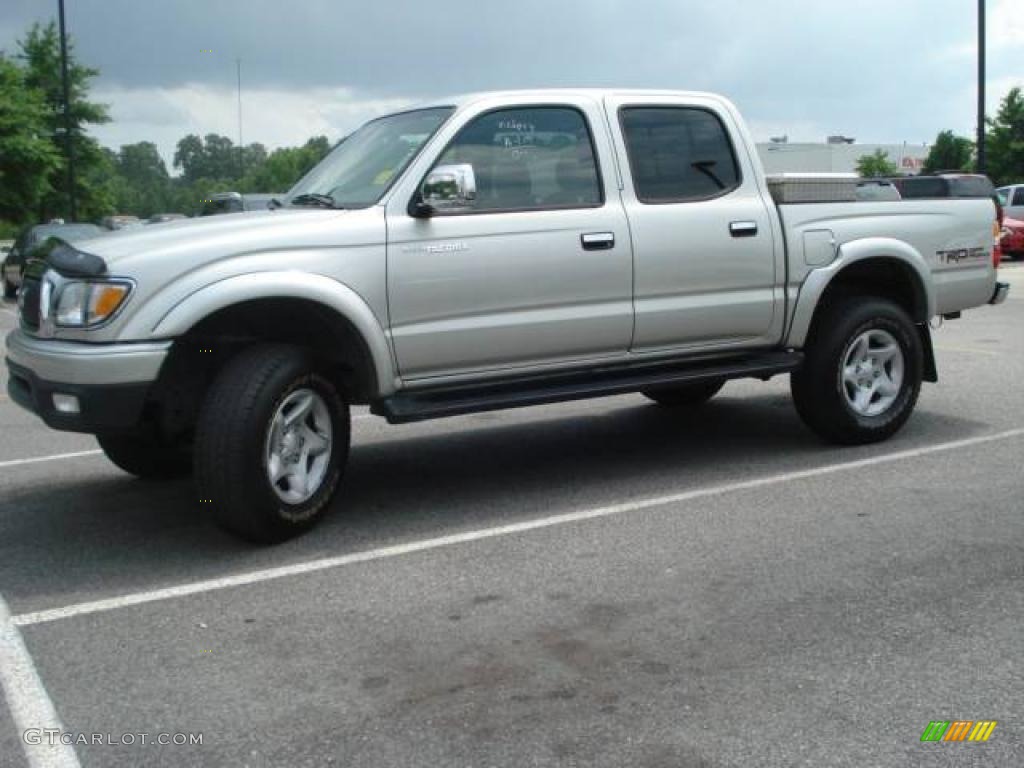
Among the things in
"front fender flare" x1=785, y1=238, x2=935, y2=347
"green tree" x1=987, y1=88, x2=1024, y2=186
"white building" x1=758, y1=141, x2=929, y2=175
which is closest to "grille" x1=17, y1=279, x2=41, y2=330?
"front fender flare" x1=785, y1=238, x2=935, y2=347

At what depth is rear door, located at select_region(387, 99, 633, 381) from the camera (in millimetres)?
5570

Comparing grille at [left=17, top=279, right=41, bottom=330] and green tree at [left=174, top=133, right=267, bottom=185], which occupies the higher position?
green tree at [left=174, top=133, right=267, bottom=185]

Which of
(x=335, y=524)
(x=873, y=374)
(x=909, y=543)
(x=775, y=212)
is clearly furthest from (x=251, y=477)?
(x=873, y=374)

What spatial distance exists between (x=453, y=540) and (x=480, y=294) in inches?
47.2

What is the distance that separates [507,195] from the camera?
5.89 m

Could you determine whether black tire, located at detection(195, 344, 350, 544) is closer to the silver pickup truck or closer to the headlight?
the silver pickup truck

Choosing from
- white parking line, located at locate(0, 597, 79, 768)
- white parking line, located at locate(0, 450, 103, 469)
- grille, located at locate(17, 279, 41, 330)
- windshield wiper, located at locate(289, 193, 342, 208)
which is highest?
windshield wiper, located at locate(289, 193, 342, 208)

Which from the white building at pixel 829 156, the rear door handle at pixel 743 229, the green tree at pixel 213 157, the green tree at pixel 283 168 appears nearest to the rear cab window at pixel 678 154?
the rear door handle at pixel 743 229

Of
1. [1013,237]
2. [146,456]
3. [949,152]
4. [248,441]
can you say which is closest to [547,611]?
[248,441]

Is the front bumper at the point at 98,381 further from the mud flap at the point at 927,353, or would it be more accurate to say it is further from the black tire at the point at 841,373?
the mud flap at the point at 927,353

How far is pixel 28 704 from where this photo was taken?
3.69 meters

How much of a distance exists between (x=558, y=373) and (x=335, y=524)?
138 centimetres

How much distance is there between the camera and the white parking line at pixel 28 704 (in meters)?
3.35

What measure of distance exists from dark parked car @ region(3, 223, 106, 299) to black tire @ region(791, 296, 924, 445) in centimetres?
1711
